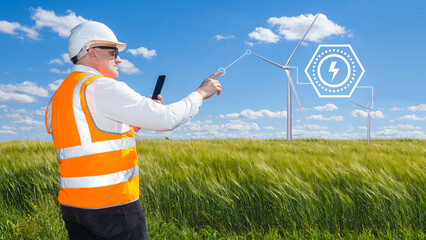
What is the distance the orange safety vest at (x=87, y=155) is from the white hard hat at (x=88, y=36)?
0.24m

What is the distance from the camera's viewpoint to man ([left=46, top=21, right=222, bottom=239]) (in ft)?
7.75

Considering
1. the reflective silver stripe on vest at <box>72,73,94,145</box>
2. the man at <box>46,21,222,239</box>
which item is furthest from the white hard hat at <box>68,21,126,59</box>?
the reflective silver stripe on vest at <box>72,73,94,145</box>

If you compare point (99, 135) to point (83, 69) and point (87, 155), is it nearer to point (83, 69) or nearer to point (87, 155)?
point (87, 155)

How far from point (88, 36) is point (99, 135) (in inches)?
31.2

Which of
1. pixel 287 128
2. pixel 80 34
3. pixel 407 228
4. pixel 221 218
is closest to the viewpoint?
pixel 80 34

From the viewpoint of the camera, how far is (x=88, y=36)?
257 cm

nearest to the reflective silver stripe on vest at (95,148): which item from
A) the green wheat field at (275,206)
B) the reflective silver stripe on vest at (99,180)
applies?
the reflective silver stripe on vest at (99,180)

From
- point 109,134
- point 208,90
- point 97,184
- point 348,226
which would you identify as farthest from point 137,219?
point 348,226

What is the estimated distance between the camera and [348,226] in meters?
4.41

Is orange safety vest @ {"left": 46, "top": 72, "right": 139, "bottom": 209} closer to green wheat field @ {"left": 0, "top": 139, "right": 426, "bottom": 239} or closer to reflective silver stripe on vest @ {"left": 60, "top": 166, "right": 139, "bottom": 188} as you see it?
reflective silver stripe on vest @ {"left": 60, "top": 166, "right": 139, "bottom": 188}

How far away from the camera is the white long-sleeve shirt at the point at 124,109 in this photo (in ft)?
7.65

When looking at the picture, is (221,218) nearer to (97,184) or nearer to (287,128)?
(97,184)

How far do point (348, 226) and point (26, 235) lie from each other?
4373 mm

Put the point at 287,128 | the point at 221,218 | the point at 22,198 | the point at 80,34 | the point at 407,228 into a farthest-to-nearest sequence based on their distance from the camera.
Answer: the point at 287,128
the point at 22,198
the point at 221,218
the point at 407,228
the point at 80,34
